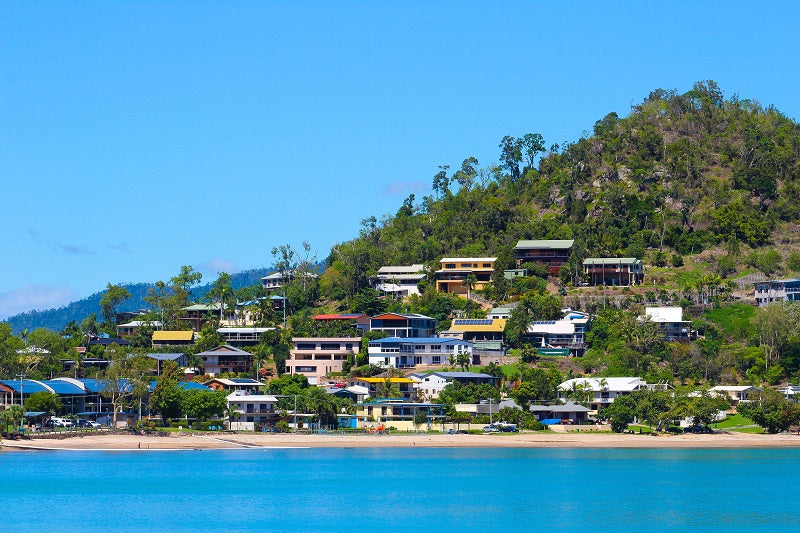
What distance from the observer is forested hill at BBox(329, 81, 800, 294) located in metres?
135

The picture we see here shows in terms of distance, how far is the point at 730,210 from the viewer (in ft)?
445

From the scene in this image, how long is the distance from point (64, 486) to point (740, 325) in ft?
213

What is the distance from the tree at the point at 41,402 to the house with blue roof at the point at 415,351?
99.7 feet

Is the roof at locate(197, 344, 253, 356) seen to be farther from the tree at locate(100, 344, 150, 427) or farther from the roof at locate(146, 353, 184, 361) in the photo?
the tree at locate(100, 344, 150, 427)

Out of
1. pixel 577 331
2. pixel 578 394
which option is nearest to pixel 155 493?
pixel 578 394

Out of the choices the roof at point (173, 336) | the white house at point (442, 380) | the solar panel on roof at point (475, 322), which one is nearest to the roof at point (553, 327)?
the solar panel on roof at point (475, 322)

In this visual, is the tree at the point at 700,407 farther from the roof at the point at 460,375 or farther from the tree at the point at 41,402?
the tree at the point at 41,402

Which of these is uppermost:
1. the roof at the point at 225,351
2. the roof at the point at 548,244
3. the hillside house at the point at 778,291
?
the roof at the point at 548,244

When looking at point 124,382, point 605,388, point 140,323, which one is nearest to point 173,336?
point 140,323

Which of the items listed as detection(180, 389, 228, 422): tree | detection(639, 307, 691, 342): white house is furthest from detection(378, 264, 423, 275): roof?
detection(180, 389, 228, 422): tree

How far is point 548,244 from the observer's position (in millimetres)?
133625

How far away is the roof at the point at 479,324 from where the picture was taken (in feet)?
383

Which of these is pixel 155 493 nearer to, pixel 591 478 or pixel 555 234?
pixel 591 478

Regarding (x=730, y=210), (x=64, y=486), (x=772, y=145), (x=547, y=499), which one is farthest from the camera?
(x=772, y=145)
